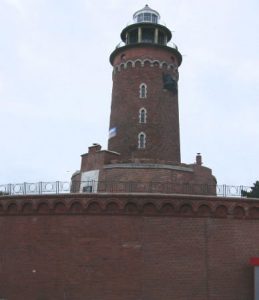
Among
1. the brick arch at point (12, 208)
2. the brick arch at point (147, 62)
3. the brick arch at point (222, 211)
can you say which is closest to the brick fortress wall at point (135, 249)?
the brick arch at point (222, 211)

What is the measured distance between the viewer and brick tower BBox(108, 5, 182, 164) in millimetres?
27016

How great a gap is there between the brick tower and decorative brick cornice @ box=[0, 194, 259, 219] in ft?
21.4

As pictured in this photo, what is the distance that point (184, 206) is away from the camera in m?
20.1

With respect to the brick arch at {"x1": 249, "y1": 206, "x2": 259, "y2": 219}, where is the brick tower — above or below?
above

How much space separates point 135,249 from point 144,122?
31.9ft

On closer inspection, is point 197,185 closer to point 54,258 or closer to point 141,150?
point 141,150

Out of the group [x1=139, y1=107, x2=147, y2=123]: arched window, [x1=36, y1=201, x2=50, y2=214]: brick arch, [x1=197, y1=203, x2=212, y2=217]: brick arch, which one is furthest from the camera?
[x1=139, y1=107, x2=147, y2=123]: arched window

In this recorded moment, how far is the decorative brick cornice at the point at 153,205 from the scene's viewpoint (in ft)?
65.5

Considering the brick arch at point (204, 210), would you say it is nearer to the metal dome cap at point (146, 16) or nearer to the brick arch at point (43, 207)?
the brick arch at point (43, 207)

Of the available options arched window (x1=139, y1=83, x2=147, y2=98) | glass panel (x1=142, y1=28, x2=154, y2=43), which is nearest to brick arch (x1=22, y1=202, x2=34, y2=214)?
arched window (x1=139, y1=83, x2=147, y2=98)

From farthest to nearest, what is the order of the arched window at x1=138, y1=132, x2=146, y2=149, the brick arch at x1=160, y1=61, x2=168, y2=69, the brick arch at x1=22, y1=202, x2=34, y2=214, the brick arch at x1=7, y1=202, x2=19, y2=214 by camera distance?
the brick arch at x1=160, y1=61, x2=168, y2=69 < the arched window at x1=138, y1=132, x2=146, y2=149 < the brick arch at x1=7, y1=202, x2=19, y2=214 < the brick arch at x1=22, y1=202, x2=34, y2=214

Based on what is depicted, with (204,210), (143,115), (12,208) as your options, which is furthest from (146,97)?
(12,208)

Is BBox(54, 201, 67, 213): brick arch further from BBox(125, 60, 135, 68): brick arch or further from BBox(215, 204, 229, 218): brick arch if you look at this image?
BBox(125, 60, 135, 68): brick arch

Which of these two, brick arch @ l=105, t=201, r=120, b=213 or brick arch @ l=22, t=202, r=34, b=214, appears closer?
brick arch @ l=105, t=201, r=120, b=213
